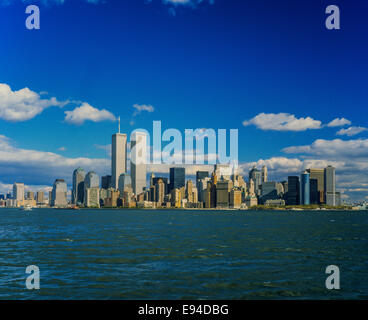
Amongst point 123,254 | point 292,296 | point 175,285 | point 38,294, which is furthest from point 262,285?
point 123,254

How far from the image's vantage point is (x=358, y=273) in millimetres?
46719

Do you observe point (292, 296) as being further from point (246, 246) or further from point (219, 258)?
point (246, 246)

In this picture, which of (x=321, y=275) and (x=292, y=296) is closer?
(x=292, y=296)

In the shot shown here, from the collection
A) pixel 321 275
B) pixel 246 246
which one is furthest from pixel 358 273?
pixel 246 246

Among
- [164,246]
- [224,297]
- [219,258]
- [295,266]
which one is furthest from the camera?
[164,246]

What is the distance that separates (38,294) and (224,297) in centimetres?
1743
